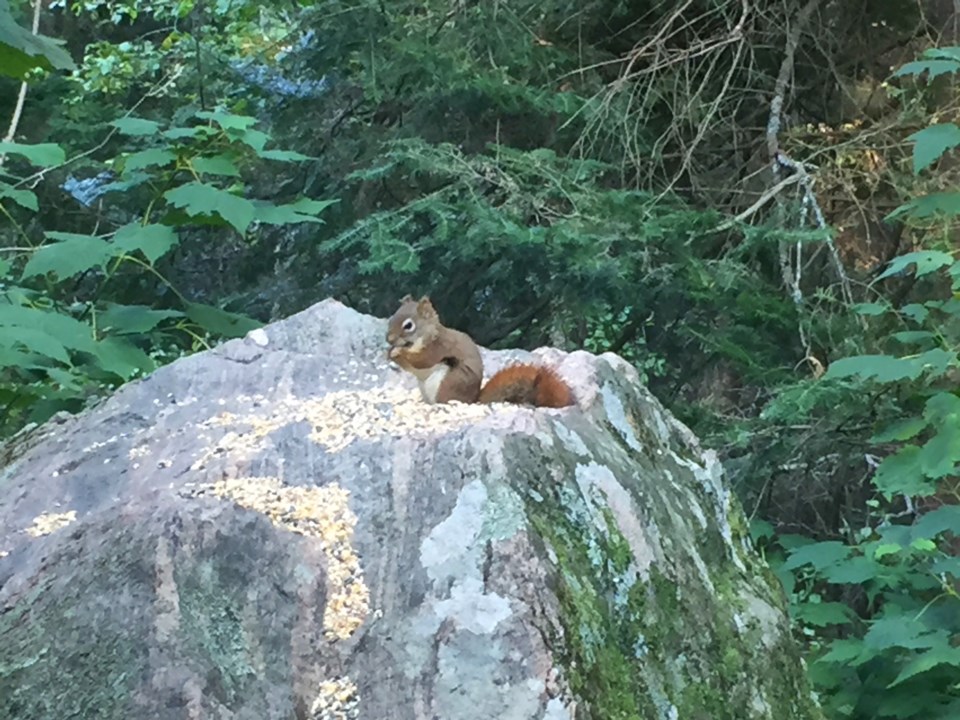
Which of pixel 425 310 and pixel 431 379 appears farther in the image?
pixel 425 310

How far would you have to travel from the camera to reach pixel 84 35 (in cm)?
573

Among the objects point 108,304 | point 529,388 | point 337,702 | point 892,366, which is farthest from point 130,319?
point 892,366

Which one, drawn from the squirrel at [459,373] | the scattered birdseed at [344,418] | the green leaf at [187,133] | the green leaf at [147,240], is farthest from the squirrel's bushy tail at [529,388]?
the green leaf at [187,133]

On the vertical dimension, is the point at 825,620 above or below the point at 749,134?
below

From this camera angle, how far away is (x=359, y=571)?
1.32 metres

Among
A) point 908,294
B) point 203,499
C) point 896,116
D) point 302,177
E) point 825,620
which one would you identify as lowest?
point 825,620

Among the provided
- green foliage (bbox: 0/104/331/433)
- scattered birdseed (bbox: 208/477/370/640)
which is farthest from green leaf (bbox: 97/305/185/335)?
scattered birdseed (bbox: 208/477/370/640)

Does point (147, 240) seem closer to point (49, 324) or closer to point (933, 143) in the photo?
point (49, 324)

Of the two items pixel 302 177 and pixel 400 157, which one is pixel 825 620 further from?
pixel 302 177

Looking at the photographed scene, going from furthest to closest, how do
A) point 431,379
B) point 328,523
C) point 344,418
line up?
point 431,379, point 344,418, point 328,523

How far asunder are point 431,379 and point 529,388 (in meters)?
0.18

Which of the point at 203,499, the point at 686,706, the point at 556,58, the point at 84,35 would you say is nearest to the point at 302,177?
the point at 556,58

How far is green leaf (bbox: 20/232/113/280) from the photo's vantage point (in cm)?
211

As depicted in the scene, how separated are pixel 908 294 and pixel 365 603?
107 inches
